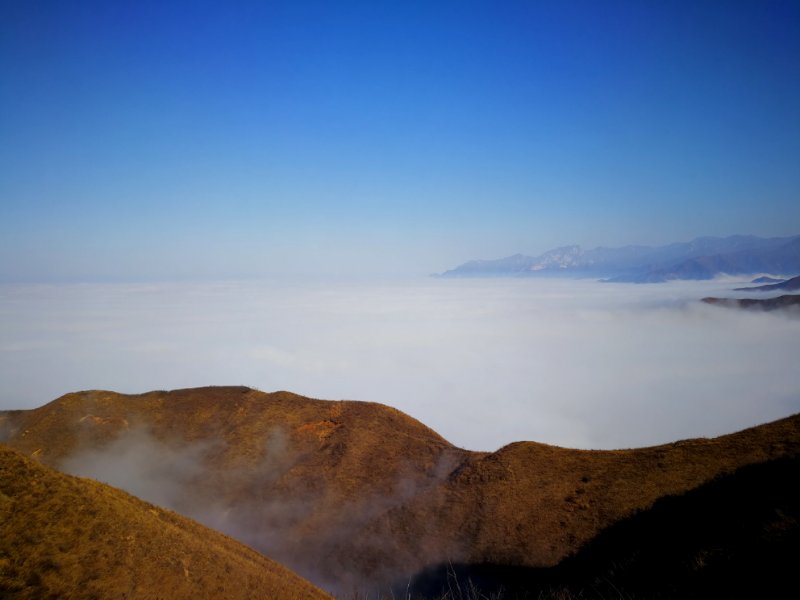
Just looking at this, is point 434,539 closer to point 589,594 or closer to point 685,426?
point 589,594

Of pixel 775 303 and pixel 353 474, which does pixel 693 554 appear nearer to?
pixel 353 474

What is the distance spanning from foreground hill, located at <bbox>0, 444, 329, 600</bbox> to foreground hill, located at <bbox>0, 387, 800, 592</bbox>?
1621 centimetres

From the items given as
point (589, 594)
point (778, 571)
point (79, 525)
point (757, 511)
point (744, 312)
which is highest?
point (79, 525)

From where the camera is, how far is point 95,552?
1441 centimetres

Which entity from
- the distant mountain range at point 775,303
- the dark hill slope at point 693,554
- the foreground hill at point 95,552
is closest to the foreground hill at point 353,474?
the dark hill slope at point 693,554

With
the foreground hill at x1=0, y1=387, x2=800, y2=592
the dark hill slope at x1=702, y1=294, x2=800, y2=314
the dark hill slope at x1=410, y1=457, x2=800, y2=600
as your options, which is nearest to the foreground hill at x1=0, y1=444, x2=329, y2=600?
the dark hill slope at x1=410, y1=457, x2=800, y2=600

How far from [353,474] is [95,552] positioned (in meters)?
29.1

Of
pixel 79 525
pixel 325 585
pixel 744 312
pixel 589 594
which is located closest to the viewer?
pixel 79 525

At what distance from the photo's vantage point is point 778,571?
13.1 meters

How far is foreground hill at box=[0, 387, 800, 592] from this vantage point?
3008 cm

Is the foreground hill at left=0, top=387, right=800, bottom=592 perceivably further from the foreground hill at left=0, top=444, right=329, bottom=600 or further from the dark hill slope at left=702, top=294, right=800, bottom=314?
the dark hill slope at left=702, top=294, right=800, bottom=314

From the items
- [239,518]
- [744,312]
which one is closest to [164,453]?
[239,518]

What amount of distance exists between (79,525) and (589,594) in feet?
65.6

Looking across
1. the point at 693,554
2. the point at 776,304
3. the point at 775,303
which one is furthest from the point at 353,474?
the point at 775,303
